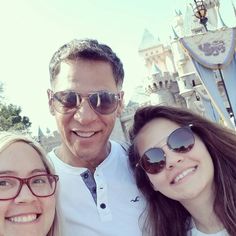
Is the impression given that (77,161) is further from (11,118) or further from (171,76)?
(171,76)

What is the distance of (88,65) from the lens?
7.78 feet

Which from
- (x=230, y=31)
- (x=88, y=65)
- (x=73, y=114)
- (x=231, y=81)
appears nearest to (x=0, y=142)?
(x=73, y=114)

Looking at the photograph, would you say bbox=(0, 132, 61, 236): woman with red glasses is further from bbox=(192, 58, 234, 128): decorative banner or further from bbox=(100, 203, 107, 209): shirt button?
bbox=(192, 58, 234, 128): decorative banner

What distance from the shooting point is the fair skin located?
2.05 metres

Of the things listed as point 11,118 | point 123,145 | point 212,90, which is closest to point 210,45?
point 212,90

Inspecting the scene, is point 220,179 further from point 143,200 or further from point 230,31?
point 230,31

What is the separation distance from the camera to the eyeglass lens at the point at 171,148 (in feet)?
6.89

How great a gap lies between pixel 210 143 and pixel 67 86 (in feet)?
2.93

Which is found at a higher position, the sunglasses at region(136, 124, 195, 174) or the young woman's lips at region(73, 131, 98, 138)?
the young woman's lips at region(73, 131, 98, 138)

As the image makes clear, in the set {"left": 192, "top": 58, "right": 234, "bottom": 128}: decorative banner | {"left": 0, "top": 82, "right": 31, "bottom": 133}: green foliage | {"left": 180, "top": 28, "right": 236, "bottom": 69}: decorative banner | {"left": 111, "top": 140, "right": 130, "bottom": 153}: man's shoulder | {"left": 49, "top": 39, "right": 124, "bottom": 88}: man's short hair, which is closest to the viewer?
{"left": 49, "top": 39, "right": 124, "bottom": 88}: man's short hair

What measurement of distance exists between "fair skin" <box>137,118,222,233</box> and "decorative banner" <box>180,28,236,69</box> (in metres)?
10.1

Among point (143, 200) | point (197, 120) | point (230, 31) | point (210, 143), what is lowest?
point (143, 200)

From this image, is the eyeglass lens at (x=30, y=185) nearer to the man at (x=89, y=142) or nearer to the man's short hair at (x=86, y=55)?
the man at (x=89, y=142)

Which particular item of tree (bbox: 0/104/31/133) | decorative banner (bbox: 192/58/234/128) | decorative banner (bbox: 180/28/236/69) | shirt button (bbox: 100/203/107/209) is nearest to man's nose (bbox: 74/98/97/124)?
shirt button (bbox: 100/203/107/209)
